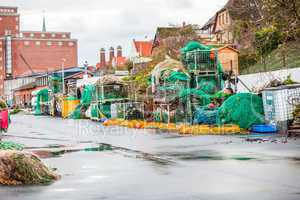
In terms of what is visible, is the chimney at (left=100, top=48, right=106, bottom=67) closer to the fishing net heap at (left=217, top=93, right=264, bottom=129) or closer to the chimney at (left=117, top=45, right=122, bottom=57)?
the chimney at (left=117, top=45, right=122, bottom=57)

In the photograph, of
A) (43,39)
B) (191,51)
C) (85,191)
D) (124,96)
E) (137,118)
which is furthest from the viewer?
(43,39)

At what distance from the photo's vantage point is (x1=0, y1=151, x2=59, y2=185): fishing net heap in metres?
11.0

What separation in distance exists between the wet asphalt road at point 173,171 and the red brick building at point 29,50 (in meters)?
133

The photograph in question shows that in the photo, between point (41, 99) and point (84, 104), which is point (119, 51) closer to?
point (41, 99)

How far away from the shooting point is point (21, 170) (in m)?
11.1

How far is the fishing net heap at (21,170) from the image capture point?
11.0 m

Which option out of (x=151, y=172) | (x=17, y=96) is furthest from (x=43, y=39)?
(x=151, y=172)

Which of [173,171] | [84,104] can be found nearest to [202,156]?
[173,171]

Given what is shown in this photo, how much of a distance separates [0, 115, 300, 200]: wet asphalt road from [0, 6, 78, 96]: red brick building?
133m

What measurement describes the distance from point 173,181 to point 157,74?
78.4ft

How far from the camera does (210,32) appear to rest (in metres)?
83.8

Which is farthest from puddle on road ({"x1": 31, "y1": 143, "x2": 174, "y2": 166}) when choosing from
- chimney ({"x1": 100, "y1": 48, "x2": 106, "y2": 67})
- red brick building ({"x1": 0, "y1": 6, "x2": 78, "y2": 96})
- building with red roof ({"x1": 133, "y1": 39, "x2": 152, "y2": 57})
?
red brick building ({"x1": 0, "y1": 6, "x2": 78, "y2": 96})

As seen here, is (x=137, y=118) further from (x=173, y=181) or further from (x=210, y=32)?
(x=210, y=32)

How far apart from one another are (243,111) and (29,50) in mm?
137345
